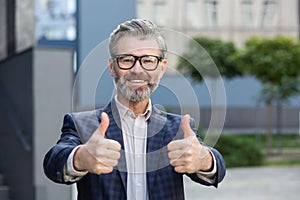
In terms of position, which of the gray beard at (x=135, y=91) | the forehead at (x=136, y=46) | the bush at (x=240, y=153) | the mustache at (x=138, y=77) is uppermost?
the forehead at (x=136, y=46)

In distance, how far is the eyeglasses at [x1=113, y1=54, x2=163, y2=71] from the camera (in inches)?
59.8

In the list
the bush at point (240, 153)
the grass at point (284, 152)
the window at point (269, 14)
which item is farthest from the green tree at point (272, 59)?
the window at point (269, 14)

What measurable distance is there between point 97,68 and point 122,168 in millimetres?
256

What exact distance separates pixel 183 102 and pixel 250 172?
12608mm

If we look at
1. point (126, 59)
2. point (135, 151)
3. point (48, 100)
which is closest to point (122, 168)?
point (135, 151)

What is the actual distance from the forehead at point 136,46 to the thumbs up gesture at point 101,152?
0.65 feet

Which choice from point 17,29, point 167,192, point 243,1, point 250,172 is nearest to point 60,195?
point 17,29

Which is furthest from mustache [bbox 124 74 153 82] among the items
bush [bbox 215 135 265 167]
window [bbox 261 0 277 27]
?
window [bbox 261 0 277 27]

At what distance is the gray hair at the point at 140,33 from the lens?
155 cm

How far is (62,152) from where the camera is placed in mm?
1584

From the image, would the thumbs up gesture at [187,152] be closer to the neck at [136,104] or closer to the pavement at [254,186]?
the neck at [136,104]

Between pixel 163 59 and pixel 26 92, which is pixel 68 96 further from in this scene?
pixel 163 59

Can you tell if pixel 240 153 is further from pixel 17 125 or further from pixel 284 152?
pixel 17 125

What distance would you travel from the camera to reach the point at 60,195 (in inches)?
235
